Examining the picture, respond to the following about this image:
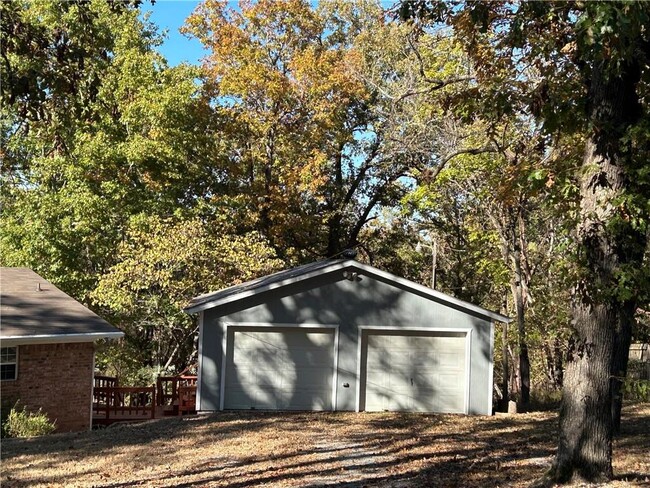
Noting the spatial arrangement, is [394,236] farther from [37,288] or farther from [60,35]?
[60,35]

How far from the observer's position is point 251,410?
1758 centimetres

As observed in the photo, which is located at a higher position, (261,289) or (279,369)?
(261,289)

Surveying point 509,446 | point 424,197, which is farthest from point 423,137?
point 509,446

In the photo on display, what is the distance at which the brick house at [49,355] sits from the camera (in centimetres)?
1545

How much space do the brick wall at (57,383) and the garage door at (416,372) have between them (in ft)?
23.0

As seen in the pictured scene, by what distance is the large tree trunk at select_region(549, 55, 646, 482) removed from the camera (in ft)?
26.7

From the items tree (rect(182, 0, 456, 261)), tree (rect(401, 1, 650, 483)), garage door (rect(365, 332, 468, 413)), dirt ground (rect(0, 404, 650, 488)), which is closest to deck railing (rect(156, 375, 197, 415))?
dirt ground (rect(0, 404, 650, 488))

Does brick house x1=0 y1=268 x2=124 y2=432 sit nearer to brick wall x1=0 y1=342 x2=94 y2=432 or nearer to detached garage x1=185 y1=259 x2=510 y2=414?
brick wall x1=0 y1=342 x2=94 y2=432

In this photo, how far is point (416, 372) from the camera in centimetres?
1798

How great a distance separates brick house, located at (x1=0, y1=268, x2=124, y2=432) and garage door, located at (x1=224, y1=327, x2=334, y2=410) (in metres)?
3.06

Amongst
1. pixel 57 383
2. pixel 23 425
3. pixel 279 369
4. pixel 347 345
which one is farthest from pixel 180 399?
pixel 347 345

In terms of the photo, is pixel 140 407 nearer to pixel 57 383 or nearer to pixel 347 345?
pixel 57 383

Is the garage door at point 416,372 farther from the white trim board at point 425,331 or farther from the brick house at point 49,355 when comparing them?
the brick house at point 49,355

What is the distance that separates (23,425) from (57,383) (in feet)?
5.76
